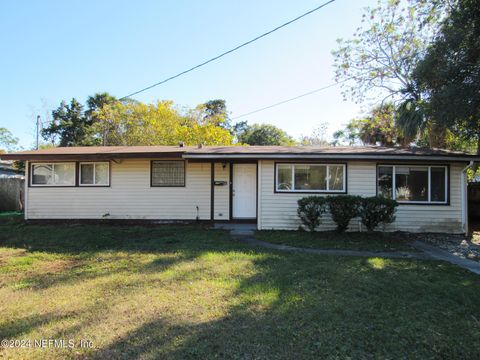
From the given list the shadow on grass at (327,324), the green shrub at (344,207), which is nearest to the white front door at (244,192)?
the green shrub at (344,207)

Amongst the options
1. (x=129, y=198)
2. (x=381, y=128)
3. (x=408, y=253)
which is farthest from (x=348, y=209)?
(x=381, y=128)

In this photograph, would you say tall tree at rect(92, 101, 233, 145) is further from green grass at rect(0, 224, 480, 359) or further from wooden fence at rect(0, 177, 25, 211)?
green grass at rect(0, 224, 480, 359)

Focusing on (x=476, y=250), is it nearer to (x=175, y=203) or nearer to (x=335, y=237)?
(x=335, y=237)

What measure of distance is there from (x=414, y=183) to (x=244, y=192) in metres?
5.53

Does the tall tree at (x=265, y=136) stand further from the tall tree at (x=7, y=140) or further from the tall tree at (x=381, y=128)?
the tall tree at (x=7, y=140)

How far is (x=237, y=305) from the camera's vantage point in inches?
160

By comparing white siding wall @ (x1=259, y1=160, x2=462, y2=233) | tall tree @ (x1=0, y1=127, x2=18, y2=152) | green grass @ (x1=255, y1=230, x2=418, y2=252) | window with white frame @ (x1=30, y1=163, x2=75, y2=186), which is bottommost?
green grass @ (x1=255, y1=230, x2=418, y2=252)

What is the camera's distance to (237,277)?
17.2 ft

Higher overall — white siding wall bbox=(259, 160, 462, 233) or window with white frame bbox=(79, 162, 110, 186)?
window with white frame bbox=(79, 162, 110, 186)

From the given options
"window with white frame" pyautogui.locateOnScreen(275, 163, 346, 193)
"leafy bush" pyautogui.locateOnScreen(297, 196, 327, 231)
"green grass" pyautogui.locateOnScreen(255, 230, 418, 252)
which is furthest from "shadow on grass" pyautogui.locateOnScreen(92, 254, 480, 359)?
"window with white frame" pyautogui.locateOnScreen(275, 163, 346, 193)

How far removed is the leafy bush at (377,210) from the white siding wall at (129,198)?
5229 millimetres

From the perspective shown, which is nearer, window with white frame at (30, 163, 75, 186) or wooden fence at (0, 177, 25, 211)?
window with white frame at (30, 163, 75, 186)

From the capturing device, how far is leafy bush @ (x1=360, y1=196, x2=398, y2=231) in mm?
8820

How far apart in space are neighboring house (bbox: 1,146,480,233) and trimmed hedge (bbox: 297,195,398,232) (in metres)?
0.76
